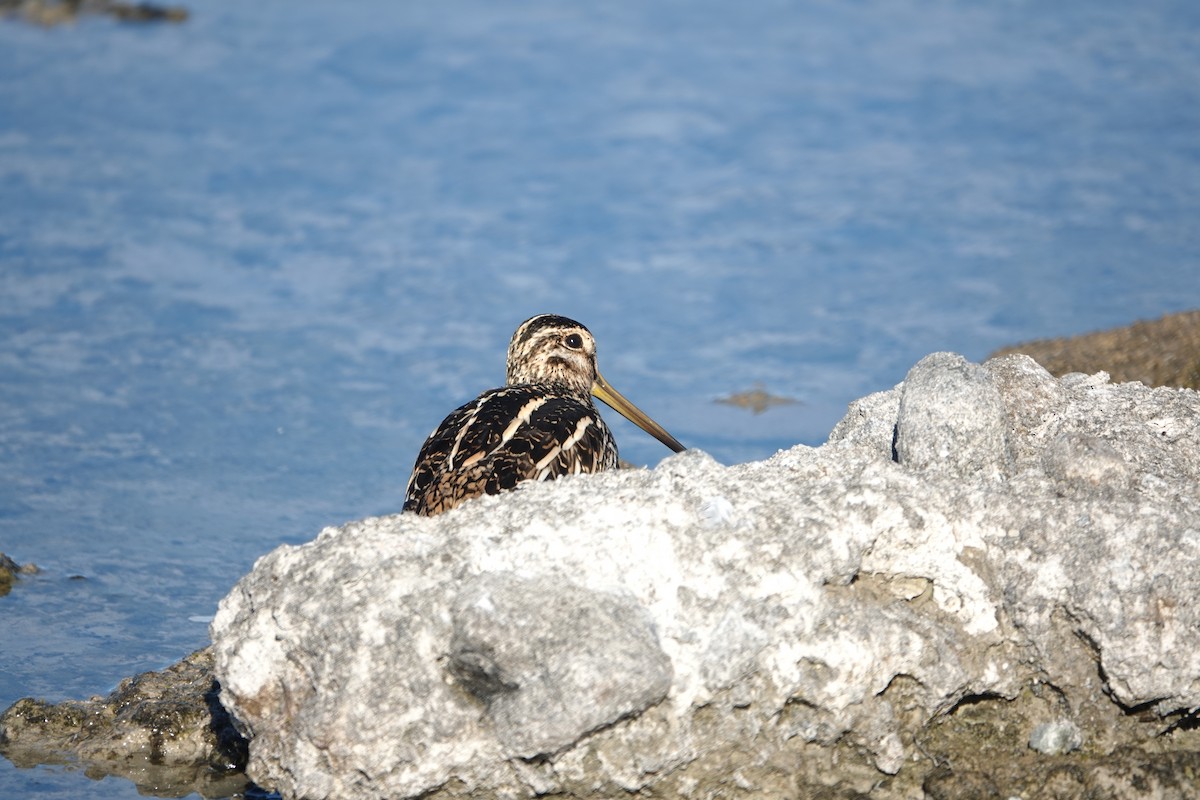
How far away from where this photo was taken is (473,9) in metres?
18.5

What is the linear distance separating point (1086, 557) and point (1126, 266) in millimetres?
7426

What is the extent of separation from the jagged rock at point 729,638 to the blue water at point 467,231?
4.30 feet

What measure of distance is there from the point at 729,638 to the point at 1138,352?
5250mm

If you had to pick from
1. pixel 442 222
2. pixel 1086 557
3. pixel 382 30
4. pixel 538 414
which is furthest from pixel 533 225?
pixel 1086 557

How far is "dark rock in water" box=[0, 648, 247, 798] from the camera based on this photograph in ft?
18.6

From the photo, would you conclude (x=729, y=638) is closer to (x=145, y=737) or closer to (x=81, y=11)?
(x=145, y=737)

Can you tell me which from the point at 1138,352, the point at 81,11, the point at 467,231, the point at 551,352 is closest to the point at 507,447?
the point at 551,352

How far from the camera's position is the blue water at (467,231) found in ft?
29.0

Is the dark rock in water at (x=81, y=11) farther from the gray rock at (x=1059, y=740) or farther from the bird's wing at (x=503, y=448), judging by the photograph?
the gray rock at (x=1059, y=740)

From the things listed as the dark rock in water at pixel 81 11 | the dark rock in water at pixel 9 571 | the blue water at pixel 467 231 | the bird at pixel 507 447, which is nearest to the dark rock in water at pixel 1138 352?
the blue water at pixel 467 231

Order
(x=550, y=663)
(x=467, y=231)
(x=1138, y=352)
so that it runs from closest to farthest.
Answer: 1. (x=550, y=663)
2. (x=1138, y=352)
3. (x=467, y=231)

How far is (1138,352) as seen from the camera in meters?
9.20

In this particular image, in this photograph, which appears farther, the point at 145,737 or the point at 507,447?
the point at 507,447

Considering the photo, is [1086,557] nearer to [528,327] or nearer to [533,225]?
[528,327]
